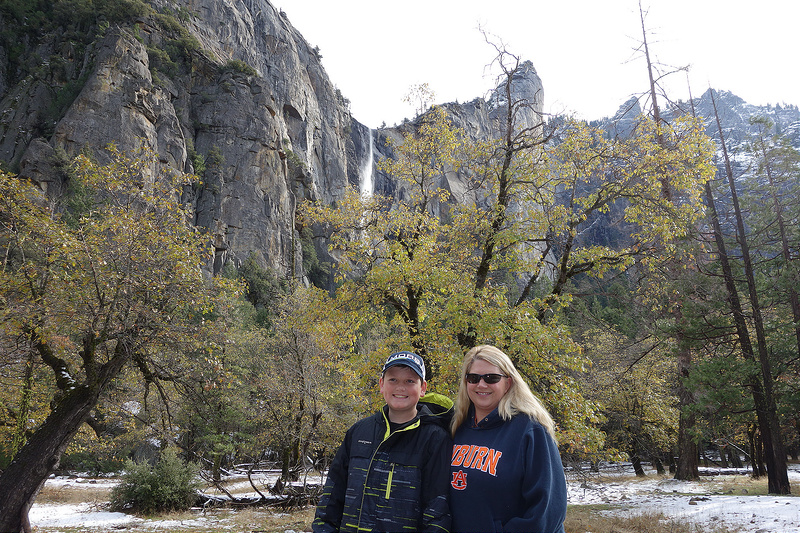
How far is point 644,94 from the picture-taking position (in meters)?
14.6

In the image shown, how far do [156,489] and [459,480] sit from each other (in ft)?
48.9

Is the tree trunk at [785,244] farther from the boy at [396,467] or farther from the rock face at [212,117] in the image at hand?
the rock face at [212,117]

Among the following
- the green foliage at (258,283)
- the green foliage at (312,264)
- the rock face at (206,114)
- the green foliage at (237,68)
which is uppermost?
the green foliage at (237,68)

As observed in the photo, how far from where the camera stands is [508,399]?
270 centimetres

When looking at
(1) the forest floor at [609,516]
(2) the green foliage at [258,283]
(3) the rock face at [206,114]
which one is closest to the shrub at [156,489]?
(1) the forest floor at [609,516]

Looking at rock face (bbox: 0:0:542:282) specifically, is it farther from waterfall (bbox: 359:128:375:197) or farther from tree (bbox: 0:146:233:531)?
tree (bbox: 0:146:233:531)

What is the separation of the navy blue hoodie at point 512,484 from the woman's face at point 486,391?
186 millimetres

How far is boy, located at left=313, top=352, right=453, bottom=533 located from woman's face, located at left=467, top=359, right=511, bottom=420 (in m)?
0.28

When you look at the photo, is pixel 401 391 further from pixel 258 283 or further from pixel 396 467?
pixel 258 283

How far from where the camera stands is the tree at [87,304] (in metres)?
8.09

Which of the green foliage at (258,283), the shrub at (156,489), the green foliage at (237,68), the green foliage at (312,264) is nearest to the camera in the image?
the shrub at (156,489)

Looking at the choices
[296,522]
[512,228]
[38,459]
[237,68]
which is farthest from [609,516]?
[237,68]

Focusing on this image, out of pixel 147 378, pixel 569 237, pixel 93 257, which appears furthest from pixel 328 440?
pixel 569 237

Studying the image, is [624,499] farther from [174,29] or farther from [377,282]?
[174,29]
